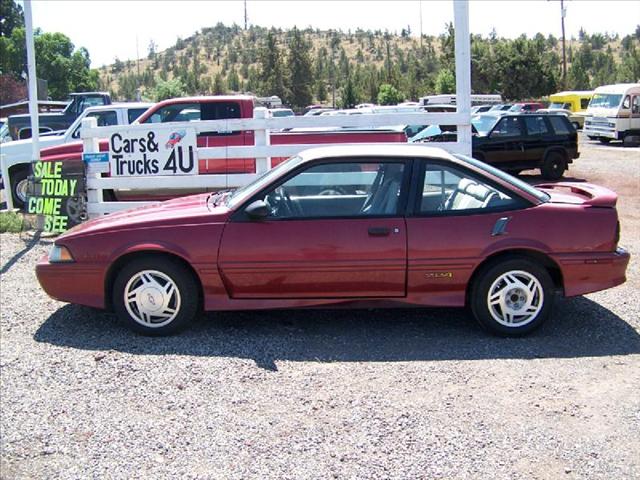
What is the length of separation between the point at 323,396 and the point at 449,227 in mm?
1774

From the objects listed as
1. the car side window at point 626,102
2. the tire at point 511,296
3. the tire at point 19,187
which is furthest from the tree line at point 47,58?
the tire at point 511,296

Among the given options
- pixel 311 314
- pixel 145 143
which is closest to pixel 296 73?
pixel 145 143

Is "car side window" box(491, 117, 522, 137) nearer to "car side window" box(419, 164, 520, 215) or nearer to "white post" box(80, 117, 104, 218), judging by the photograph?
"white post" box(80, 117, 104, 218)

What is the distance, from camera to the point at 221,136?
11.2m

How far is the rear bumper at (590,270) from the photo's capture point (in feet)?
18.1

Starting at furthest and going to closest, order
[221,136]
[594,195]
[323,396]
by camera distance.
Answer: [221,136] < [594,195] < [323,396]

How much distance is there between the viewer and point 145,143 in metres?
9.64

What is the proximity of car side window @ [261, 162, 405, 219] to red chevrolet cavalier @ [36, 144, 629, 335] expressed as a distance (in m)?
0.01

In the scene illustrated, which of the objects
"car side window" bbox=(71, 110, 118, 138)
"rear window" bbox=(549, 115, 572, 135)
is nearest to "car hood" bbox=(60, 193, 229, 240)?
"car side window" bbox=(71, 110, 118, 138)

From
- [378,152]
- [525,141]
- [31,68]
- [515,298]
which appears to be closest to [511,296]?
[515,298]

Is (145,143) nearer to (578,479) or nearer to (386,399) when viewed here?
(386,399)

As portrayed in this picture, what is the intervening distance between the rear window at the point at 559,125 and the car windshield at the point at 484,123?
1446mm

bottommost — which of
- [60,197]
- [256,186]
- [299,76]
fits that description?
[60,197]

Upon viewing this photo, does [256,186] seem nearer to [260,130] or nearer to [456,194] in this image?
[456,194]
